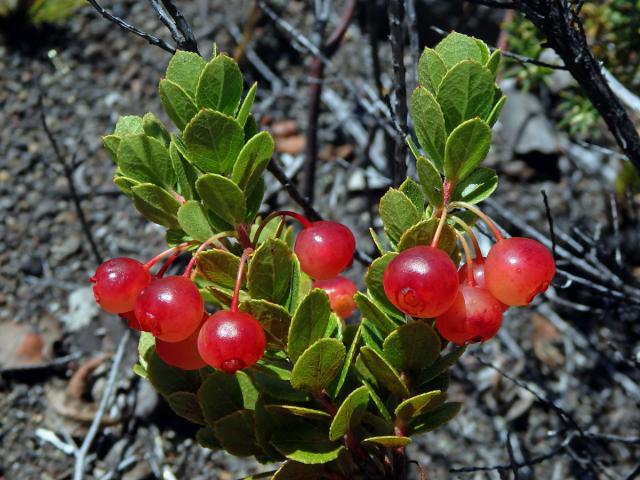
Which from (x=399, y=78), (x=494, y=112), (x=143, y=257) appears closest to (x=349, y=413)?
(x=494, y=112)

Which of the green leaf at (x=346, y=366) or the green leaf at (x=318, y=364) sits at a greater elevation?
the green leaf at (x=318, y=364)

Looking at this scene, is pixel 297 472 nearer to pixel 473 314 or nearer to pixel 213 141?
pixel 473 314

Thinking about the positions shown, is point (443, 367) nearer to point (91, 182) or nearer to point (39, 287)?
point (39, 287)

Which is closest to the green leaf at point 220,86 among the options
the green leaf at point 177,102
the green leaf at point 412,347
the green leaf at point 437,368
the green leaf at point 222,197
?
the green leaf at point 177,102

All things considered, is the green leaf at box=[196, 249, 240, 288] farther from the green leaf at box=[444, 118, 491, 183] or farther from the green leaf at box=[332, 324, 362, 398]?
the green leaf at box=[444, 118, 491, 183]

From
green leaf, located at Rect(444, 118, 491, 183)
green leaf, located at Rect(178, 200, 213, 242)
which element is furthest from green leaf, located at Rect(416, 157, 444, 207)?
green leaf, located at Rect(178, 200, 213, 242)

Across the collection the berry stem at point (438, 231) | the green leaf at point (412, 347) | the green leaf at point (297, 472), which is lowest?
the green leaf at point (297, 472)

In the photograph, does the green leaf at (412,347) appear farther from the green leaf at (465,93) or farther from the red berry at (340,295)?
the green leaf at (465,93)
